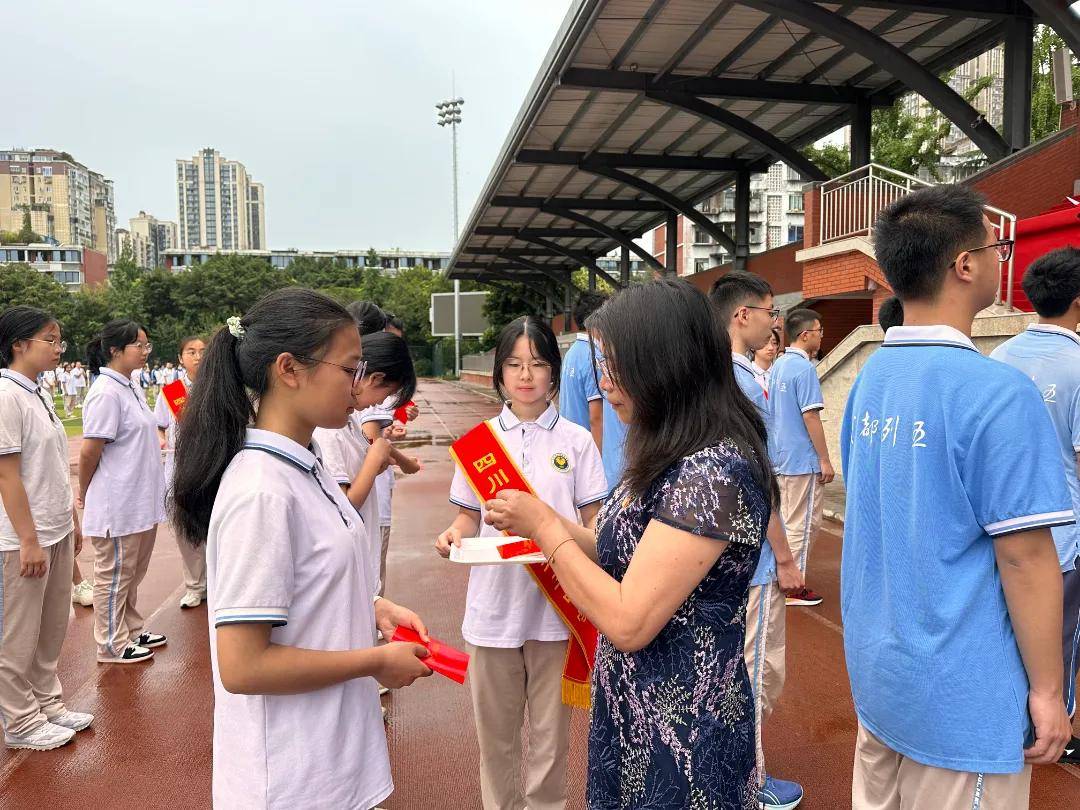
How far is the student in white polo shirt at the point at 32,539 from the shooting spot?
137 inches

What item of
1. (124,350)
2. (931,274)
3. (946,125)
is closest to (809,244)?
(124,350)

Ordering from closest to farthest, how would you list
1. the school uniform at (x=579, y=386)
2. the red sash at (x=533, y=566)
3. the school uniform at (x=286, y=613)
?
the school uniform at (x=286, y=613) → the red sash at (x=533, y=566) → the school uniform at (x=579, y=386)

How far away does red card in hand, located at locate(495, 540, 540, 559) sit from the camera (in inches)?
77.9

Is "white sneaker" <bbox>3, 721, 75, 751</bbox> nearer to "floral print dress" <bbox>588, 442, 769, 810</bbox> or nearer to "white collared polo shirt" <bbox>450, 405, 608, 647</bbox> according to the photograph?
"white collared polo shirt" <bbox>450, 405, 608, 647</bbox>

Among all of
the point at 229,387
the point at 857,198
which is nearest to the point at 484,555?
the point at 229,387

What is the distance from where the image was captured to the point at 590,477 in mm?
2762

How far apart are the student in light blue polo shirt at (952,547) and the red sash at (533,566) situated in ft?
2.76

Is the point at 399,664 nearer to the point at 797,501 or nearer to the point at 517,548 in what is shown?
the point at 517,548

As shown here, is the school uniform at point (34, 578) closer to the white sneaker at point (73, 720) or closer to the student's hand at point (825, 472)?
→ the white sneaker at point (73, 720)

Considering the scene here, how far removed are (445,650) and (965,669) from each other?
110 cm

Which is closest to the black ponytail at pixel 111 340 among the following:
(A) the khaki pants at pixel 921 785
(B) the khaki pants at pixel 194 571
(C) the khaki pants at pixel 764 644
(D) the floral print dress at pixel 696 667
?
(B) the khaki pants at pixel 194 571

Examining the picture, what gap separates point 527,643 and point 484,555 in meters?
0.78

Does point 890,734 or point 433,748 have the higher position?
point 890,734

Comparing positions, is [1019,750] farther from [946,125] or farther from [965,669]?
[946,125]
